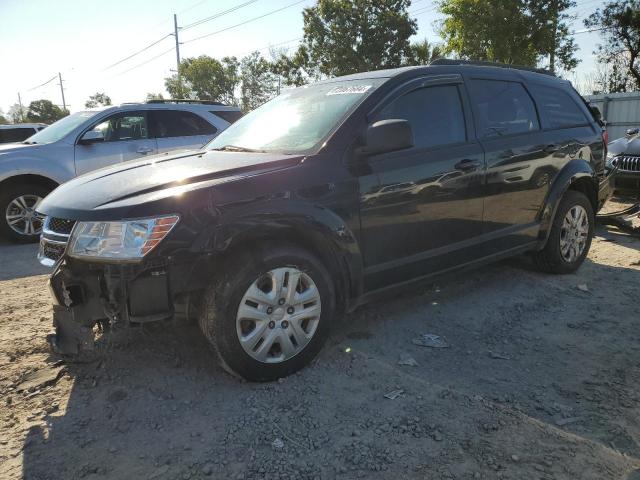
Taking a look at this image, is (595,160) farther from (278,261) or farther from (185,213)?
(185,213)

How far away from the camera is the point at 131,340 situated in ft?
11.4

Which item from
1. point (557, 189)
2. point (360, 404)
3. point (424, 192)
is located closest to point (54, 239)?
point (360, 404)

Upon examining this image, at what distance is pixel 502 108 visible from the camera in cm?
416

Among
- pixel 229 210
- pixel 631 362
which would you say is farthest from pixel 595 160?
pixel 229 210

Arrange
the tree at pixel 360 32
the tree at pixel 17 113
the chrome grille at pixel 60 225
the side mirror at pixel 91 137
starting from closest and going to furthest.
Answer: the chrome grille at pixel 60 225
the side mirror at pixel 91 137
the tree at pixel 360 32
the tree at pixel 17 113

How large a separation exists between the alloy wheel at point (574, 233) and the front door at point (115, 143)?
5.63 meters

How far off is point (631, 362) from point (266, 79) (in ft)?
156

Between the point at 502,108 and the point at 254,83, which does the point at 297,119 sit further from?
the point at 254,83

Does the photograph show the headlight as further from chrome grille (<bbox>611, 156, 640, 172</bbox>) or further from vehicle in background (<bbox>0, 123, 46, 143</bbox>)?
vehicle in background (<bbox>0, 123, 46, 143</bbox>)

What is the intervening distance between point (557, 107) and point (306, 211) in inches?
→ 121

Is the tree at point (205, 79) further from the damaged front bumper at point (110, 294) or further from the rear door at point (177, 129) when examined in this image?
the damaged front bumper at point (110, 294)

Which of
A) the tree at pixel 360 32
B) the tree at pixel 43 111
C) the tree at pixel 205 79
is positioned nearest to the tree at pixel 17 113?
the tree at pixel 43 111

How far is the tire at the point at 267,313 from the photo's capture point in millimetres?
2719

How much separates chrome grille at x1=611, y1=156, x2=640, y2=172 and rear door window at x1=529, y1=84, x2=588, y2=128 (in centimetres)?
341
